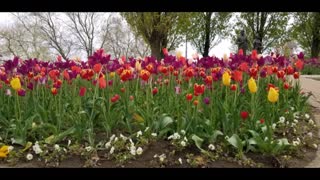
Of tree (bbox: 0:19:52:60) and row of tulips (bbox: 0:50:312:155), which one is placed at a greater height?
tree (bbox: 0:19:52:60)

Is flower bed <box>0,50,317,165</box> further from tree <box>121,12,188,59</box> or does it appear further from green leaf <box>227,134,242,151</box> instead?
tree <box>121,12,188,59</box>

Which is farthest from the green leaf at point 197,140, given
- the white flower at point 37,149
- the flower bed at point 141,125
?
the white flower at point 37,149

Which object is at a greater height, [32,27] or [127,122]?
[32,27]

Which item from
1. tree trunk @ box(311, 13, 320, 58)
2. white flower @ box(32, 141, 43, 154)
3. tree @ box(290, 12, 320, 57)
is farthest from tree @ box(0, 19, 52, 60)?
white flower @ box(32, 141, 43, 154)

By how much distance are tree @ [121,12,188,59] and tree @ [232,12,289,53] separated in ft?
28.8

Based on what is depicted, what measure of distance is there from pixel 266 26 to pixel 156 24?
431 inches

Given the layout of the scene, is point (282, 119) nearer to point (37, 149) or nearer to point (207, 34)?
point (37, 149)

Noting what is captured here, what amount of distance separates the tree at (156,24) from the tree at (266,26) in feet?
28.8

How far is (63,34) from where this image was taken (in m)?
26.9

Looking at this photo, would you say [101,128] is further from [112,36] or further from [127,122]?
[112,36]

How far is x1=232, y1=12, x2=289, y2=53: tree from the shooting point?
23.6 m
